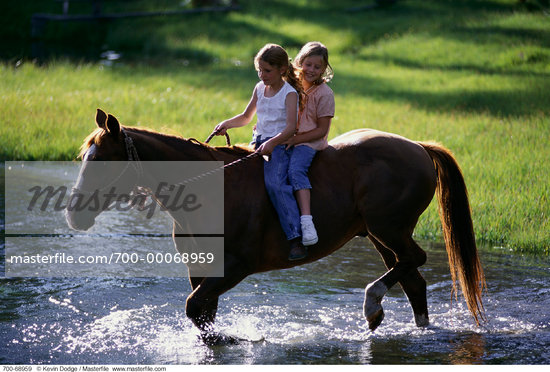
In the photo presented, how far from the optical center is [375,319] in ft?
19.1

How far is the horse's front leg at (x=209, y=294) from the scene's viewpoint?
5391 millimetres

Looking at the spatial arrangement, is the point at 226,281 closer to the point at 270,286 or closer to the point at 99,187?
the point at 99,187

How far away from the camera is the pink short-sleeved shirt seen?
5.66 m

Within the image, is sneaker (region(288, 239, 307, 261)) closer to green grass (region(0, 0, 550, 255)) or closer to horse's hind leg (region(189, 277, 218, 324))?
horse's hind leg (region(189, 277, 218, 324))

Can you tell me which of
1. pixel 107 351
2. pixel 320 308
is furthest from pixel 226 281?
pixel 320 308

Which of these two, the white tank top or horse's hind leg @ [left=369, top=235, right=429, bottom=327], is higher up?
the white tank top

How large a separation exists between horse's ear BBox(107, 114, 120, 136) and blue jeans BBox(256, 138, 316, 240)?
1210mm

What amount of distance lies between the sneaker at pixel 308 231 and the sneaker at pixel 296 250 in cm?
5

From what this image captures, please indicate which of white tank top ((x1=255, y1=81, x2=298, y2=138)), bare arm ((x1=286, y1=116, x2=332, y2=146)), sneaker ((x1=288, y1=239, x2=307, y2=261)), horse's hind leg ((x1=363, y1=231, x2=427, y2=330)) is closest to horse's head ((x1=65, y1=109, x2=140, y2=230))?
white tank top ((x1=255, y1=81, x2=298, y2=138))

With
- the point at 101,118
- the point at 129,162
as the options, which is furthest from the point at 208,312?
the point at 101,118

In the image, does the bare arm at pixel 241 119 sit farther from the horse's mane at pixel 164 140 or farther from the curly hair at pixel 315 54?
the curly hair at pixel 315 54

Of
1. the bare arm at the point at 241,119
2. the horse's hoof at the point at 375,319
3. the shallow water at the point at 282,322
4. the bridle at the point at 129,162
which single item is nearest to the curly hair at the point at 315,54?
the bare arm at the point at 241,119

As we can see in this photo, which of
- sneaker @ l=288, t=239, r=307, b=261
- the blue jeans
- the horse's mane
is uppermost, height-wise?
the horse's mane

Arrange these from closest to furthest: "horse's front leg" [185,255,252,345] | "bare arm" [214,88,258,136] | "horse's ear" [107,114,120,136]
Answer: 1. "horse's ear" [107,114,120,136]
2. "horse's front leg" [185,255,252,345]
3. "bare arm" [214,88,258,136]
